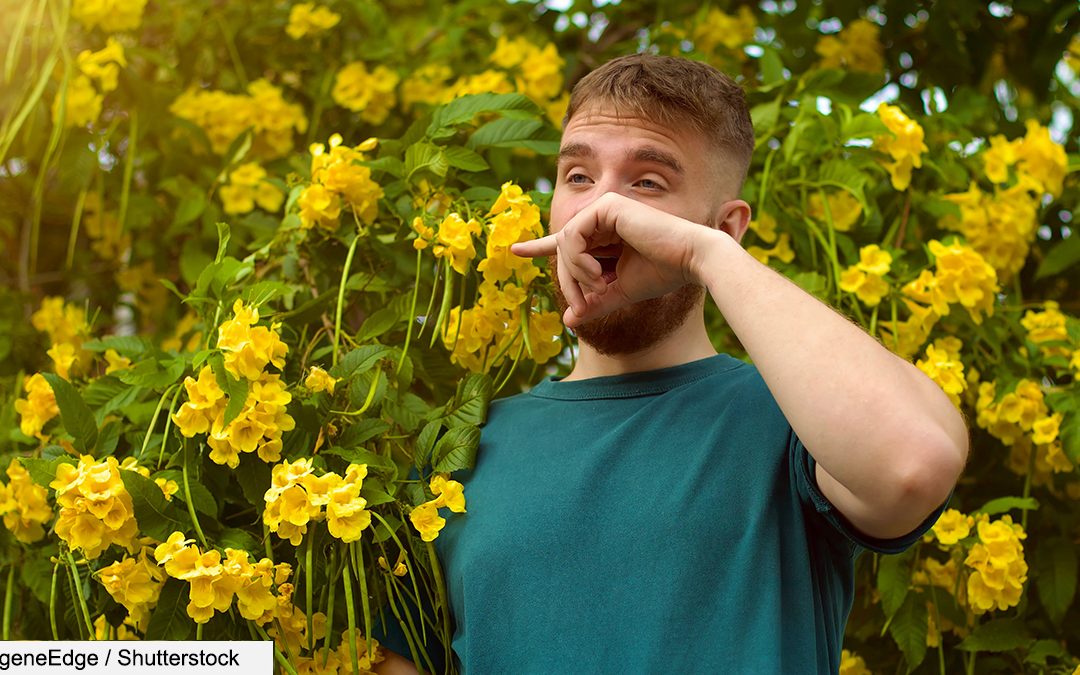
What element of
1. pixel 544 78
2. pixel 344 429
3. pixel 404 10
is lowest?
pixel 344 429

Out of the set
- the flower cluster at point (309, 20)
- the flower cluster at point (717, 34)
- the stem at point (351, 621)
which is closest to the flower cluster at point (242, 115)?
the flower cluster at point (309, 20)

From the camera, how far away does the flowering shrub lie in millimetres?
1187

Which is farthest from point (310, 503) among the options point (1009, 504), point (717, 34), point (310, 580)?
point (717, 34)

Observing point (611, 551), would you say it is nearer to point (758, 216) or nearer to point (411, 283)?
point (411, 283)

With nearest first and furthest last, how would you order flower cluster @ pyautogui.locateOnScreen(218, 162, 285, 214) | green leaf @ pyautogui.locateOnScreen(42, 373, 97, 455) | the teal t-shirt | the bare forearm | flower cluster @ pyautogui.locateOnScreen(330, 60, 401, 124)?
the bare forearm, the teal t-shirt, green leaf @ pyautogui.locateOnScreen(42, 373, 97, 455), flower cluster @ pyautogui.locateOnScreen(218, 162, 285, 214), flower cluster @ pyautogui.locateOnScreen(330, 60, 401, 124)

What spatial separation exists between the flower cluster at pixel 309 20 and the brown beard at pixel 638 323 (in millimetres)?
1054

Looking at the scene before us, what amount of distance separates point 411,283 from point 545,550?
47 cm

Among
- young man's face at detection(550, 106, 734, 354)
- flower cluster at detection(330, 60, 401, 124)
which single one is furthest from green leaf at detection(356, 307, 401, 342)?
flower cluster at detection(330, 60, 401, 124)

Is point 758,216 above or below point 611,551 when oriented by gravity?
above

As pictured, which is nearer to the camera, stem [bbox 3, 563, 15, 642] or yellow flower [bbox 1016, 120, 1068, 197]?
stem [bbox 3, 563, 15, 642]

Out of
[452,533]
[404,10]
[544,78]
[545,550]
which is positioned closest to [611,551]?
[545,550]

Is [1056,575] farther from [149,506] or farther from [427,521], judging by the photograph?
[149,506]

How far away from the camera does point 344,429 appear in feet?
4.14

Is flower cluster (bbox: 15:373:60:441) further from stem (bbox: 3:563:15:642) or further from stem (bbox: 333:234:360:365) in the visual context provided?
stem (bbox: 333:234:360:365)
